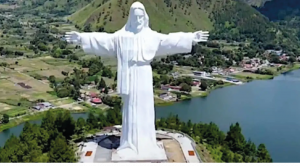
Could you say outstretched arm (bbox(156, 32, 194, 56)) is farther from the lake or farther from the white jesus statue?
the lake

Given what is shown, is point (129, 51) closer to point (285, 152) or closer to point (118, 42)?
point (118, 42)

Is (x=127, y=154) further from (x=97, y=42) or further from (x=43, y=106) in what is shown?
(x=43, y=106)

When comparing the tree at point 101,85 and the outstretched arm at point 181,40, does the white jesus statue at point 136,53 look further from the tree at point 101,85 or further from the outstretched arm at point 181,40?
the tree at point 101,85

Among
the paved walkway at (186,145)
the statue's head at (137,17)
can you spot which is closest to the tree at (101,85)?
the paved walkway at (186,145)

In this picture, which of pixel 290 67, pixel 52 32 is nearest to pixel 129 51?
pixel 290 67

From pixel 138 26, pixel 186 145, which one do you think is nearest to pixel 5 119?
pixel 186 145

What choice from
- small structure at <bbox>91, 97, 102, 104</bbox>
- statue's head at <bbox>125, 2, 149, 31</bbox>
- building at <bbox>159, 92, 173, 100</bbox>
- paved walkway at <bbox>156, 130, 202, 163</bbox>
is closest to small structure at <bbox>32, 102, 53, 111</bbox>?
small structure at <bbox>91, 97, 102, 104</bbox>

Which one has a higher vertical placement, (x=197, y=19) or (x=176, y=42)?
(x=176, y=42)
